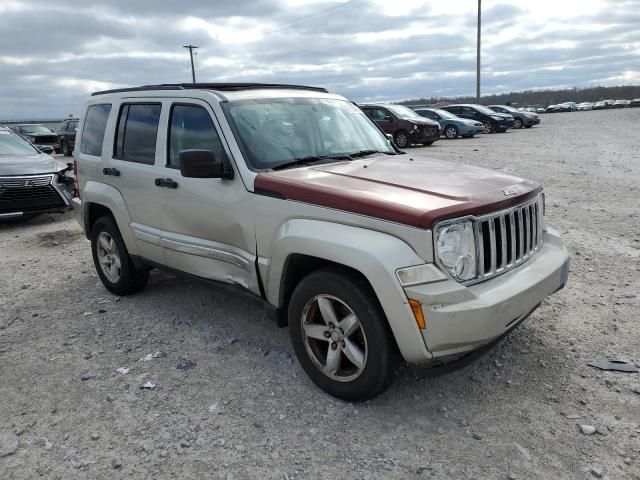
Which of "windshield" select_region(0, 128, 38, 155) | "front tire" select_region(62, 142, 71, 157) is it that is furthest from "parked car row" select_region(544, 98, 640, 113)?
"windshield" select_region(0, 128, 38, 155)

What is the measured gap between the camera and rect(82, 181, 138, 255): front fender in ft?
15.7

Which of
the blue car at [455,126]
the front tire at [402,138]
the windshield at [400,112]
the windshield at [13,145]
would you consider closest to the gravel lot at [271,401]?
the windshield at [13,145]

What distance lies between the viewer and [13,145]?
33.3 feet

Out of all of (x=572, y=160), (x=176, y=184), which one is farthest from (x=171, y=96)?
(x=572, y=160)

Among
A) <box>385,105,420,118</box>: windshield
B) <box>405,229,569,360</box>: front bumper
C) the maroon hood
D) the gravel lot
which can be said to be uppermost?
<box>385,105,420,118</box>: windshield

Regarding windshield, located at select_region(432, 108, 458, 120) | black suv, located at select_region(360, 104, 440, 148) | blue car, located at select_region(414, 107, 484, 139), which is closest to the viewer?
black suv, located at select_region(360, 104, 440, 148)

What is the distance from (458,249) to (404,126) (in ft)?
57.3

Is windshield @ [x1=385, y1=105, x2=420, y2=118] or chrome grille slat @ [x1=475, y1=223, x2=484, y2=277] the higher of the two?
windshield @ [x1=385, y1=105, x2=420, y2=118]

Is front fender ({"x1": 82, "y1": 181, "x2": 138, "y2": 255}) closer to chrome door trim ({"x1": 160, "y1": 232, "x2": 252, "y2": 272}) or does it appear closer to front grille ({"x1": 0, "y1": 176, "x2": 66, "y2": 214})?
chrome door trim ({"x1": 160, "y1": 232, "x2": 252, "y2": 272})

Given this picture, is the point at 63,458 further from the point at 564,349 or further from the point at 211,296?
the point at 564,349

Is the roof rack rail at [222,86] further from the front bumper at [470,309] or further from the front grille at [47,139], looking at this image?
the front grille at [47,139]

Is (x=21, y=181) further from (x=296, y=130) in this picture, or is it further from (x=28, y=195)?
(x=296, y=130)

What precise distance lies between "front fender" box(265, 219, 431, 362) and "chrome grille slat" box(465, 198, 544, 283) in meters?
0.45

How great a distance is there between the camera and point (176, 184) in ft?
13.4
